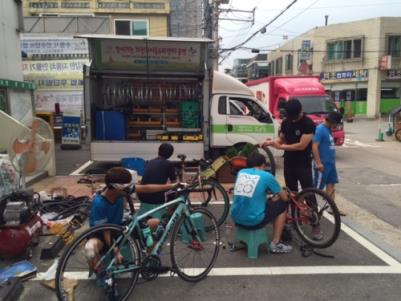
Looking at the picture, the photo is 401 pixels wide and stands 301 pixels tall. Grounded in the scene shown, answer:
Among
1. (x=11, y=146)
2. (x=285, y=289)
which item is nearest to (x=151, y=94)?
(x=11, y=146)

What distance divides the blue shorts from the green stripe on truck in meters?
→ 4.46

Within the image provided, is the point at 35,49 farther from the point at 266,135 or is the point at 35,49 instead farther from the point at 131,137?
the point at 266,135

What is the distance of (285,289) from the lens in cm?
411

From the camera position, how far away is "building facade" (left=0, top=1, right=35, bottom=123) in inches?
372

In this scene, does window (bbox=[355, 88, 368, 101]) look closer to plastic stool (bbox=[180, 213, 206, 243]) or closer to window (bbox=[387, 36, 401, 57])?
window (bbox=[387, 36, 401, 57])

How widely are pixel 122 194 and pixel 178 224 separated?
0.67 m

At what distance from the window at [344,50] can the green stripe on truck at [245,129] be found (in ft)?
91.1

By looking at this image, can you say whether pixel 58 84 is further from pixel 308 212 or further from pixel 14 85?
pixel 308 212

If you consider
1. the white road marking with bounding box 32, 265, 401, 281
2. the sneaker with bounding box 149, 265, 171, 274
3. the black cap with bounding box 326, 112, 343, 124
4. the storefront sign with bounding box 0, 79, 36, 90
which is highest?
the storefront sign with bounding box 0, 79, 36, 90

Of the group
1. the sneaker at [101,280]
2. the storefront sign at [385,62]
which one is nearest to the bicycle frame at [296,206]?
the sneaker at [101,280]

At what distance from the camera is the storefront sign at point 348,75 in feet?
115

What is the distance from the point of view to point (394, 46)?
34000mm

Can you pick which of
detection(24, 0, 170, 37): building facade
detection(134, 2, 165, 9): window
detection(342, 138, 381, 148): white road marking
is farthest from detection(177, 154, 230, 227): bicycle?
detection(134, 2, 165, 9): window

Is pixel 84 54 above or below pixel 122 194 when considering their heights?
above
